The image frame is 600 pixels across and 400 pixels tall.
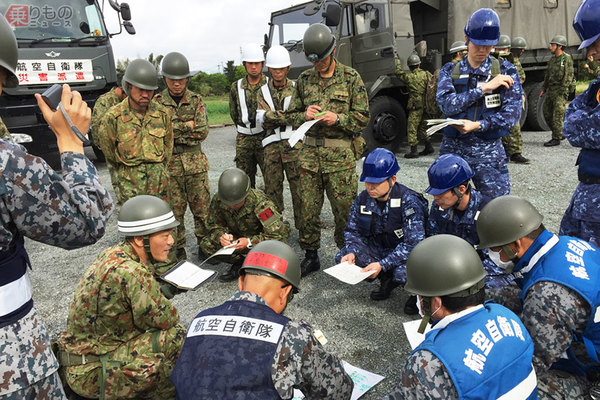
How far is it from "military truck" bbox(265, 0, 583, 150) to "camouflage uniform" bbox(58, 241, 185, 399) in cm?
572

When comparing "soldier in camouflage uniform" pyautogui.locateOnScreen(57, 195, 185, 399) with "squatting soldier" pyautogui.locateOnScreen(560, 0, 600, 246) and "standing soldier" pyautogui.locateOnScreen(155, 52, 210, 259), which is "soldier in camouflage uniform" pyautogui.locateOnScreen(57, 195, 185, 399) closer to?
"standing soldier" pyautogui.locateOnScreen(155, 52, 210, 259)

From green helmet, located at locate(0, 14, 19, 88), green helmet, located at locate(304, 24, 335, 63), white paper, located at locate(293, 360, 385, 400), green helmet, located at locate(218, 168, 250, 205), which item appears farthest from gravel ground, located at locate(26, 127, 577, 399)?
green helmet, located at locate(0, 14, 19, 88)

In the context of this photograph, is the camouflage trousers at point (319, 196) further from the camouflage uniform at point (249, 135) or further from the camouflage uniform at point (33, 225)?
the camouflage uniform at point (33, 225)

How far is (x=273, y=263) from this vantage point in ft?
5.88

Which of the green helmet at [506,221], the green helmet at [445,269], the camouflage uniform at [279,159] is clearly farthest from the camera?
the camouflage uniform at [279,159]

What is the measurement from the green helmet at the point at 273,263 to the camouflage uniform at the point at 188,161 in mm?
2704

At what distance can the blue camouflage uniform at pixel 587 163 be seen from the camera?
2480mm

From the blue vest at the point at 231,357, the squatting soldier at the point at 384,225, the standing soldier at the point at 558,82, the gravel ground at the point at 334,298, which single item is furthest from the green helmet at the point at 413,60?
the blue vest at the point at 231,357

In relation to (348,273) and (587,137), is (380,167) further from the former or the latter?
(587,137)

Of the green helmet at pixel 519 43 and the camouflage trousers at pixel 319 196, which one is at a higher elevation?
the green helmet at pixel 519 43

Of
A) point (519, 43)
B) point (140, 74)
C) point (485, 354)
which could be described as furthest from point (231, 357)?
point (519, 43)

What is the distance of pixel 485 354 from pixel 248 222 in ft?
8.73

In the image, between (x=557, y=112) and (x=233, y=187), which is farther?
(x=557, y=112)

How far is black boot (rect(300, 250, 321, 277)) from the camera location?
154 inches
